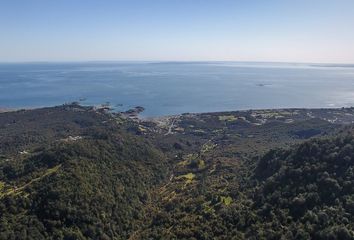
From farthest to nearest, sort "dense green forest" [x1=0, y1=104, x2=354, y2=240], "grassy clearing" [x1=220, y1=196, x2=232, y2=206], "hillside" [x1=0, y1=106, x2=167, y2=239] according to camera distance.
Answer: "grassy clearing" [x1=220, y1=196, x2=232, y2=206] → "hillside" [x1=0, y1=106, x2=167, y2=239] → "dense green forest" [x1=0, y1=104, x2=354, y2=240]

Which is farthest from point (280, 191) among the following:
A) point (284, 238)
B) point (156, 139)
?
point (156, 139)

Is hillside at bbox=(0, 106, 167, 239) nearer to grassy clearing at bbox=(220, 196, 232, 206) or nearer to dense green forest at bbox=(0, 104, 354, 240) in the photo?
dense green forest at bbox=(0, 104, 354, 240)

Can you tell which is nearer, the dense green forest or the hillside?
the dense green forest

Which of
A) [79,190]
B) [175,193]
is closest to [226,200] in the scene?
[175,193]

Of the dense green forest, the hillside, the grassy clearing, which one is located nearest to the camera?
the dense green forest

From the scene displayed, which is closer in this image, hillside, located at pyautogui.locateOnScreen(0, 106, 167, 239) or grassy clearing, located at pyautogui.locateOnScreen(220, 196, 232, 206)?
hillside, located at pyautogui.locateOnScreen(0, 106, 167, 239)

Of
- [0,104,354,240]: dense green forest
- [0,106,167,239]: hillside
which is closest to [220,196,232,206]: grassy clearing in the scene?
[0,104,354,240]: dense green forest

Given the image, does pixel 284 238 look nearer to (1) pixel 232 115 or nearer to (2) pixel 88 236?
(2) pixel 88 236

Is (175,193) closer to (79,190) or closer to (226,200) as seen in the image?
(226,200)
